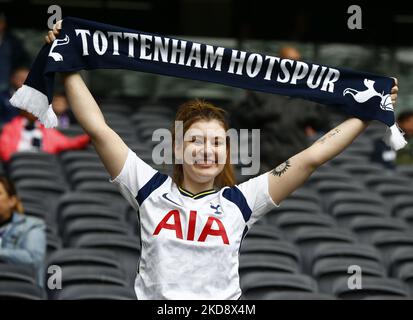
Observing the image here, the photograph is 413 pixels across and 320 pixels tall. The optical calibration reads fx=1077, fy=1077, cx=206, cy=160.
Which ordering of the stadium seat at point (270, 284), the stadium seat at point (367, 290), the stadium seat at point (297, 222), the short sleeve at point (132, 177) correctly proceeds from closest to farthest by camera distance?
the short sleeve at point (132, 177)
the stadium seat at point (270, 284)
the stadium seat at point (367, 290)
the stadium seat at point (297, 222)

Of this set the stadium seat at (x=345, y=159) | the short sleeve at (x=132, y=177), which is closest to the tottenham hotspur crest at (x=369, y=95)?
the short sleeve at (x=132, y=177)

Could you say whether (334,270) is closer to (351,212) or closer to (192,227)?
(351,212)

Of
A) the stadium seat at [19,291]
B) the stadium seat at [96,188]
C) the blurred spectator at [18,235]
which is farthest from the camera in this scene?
the stadium seat at [96,188]

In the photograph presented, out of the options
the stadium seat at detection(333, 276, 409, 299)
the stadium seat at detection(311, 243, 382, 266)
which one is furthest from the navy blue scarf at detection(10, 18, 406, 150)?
A: the stadium seat at detection(311, 243, 382, 266)

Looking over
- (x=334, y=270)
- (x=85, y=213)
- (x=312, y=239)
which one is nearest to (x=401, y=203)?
(x=312, y=239)

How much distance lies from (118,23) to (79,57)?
335 inches

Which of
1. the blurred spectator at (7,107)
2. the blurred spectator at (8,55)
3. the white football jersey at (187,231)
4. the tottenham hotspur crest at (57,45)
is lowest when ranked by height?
the white football jersey at (187,231)

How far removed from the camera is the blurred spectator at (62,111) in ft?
32.8

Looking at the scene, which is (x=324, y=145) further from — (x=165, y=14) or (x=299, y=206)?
(x=165, y=14)

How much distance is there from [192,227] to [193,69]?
681mm

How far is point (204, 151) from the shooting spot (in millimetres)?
3762

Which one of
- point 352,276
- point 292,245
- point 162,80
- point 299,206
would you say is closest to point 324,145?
point 352,276

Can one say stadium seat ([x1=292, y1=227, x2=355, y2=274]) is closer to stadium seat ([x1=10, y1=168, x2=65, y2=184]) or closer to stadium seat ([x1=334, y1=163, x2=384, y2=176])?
stadium seat ([x1=10, y1=168, x2=65, y2=184])

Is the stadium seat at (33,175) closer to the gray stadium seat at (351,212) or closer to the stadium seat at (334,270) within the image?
the gray stadium seat at (351,212)
